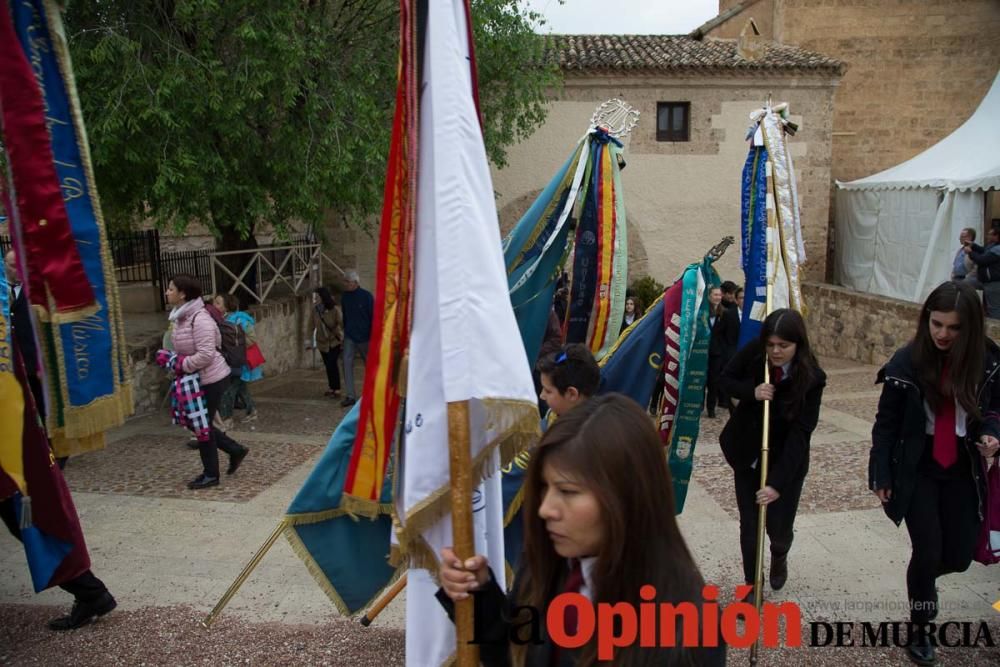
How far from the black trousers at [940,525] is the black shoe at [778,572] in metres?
0.88

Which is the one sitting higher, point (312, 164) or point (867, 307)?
point (312, 164)

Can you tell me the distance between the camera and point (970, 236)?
40.0 feet

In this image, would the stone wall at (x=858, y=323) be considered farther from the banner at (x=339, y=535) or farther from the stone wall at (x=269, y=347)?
the banner at (x=339, y=535)

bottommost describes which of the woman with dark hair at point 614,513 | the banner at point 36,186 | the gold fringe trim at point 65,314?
the woman with dark hair at point 614,513

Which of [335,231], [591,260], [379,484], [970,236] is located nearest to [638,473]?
[379,484]

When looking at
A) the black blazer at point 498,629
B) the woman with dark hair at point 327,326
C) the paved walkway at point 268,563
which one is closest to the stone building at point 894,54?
the woman with dark hair at point 327,326

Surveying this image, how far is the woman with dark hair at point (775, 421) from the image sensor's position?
12.7 feet

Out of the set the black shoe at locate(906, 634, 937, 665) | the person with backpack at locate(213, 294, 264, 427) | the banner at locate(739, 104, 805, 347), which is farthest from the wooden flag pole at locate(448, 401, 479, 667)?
the person with backpack at locate(213, 294, 264, 427)

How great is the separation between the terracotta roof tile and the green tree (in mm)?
7583

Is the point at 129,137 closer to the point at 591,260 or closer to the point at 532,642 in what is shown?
the point at 591,260

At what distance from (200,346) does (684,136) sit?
14333 millimetres

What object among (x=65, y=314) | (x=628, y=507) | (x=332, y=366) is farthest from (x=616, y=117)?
(x=332, y=366)

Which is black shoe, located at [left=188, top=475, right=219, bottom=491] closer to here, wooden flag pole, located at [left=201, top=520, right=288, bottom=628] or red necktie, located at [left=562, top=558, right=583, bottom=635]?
wooden flag pole, located at [left=201, top=520, right=288, bottom=628]

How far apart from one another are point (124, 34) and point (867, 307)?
1229 cm
